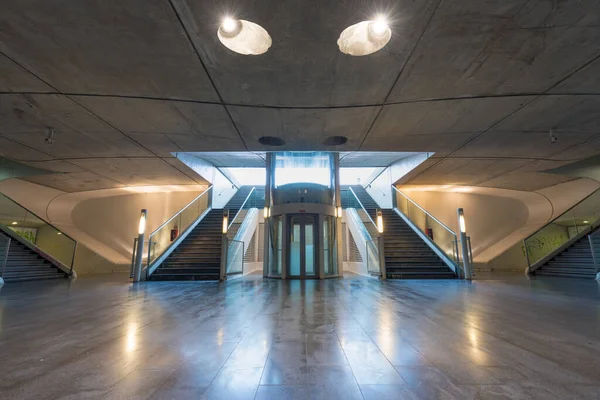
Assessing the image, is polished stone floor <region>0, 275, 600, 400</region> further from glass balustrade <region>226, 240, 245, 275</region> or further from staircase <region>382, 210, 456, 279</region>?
glass balustrade <region>226, 240, 245, 275</region>

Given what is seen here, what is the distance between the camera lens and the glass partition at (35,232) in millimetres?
9164

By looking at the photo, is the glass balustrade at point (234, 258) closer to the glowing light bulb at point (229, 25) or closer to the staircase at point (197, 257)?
the staircase at point (197, 257)

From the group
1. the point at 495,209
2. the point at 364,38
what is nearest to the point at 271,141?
the point at 364,38

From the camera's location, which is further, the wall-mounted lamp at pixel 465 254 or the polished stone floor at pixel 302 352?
the wall-mounted lamp at pixel 465 254

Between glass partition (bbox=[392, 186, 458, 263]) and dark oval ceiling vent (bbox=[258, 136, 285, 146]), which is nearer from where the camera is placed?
dark oval ceiling vent (bbox=[258, 136, 285, 146])

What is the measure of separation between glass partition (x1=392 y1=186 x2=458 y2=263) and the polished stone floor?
515 cm

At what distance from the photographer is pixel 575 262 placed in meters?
8.77

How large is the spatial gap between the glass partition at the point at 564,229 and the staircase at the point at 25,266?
16406 mm

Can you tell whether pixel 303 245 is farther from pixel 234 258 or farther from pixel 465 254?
pixel 465 254

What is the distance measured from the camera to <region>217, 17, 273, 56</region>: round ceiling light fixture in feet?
11.3

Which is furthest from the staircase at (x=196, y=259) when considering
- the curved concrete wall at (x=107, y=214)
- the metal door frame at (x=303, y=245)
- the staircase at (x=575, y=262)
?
the staircase at (x=575, y=262)

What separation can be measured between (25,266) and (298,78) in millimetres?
10645

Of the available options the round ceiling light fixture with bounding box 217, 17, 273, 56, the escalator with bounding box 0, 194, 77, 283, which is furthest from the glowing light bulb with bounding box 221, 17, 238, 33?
the escalator with bounding box 0, 194, 77, 283

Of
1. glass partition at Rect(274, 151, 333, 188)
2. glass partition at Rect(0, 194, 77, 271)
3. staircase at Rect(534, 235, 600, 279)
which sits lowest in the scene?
staircase at Rect(534, 235, 600, 279)
